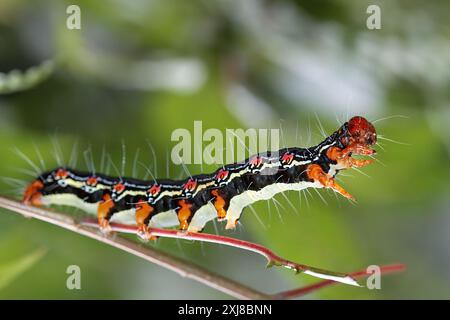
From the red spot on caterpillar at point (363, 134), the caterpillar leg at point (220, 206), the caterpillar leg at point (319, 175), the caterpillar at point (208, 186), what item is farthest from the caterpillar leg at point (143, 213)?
the red spot on caterpillar at point (363, 134)

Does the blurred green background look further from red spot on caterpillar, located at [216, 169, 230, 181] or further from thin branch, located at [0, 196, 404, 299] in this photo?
thin branch, located at [0, 196, 404, 299]

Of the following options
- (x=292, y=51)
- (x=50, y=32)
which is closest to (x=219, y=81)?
(x=292, y=51)

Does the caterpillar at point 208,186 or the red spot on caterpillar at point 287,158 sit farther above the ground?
the red spot on caterpillar at point 287,158

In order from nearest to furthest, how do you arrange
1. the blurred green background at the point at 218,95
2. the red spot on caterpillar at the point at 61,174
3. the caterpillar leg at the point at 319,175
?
the caterpillar leg at the point at 319,175, the red spot on caterpillar at the point at 61,174, the blurred green background at the point at 218,95

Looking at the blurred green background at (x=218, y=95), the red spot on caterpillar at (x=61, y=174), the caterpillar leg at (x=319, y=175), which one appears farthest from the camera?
the blurred green background at (x=218, y=95)

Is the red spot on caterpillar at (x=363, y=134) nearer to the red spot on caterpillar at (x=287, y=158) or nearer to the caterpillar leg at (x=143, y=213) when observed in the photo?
the red spot on caterpillar at (x=287, y=158)

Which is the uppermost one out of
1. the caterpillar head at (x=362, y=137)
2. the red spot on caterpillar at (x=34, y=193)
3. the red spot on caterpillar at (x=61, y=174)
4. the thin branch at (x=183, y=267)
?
the caterpillar head at (x=362, y=137)

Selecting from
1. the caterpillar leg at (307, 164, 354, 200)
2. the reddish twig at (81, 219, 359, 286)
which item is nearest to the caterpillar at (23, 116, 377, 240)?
the caterpillar leg at (307, 164, 354, 200)
